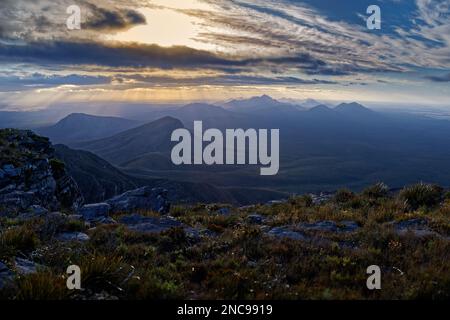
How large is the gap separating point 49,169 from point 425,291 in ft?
91.5

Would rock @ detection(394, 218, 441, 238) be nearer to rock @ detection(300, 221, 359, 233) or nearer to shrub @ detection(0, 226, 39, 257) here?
rock @ detection(300, 221, 359, 233)

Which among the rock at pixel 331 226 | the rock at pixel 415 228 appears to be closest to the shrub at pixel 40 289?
the rock at pixel 331 226

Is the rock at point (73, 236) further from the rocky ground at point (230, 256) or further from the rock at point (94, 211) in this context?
the rock at point (94, 211)

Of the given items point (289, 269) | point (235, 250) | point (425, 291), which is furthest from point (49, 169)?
point (425, 291)

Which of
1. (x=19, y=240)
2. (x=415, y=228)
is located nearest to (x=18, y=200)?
(x=19, y=240)

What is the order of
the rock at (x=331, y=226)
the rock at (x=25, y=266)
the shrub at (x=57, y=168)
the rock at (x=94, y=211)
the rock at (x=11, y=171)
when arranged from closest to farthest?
the rock at (x=25, y=266), the rock at (x=331, y=226), the rock at (x=94, y=211), the rock at (x=11, y=171), the shrub at (x=57, y=168)

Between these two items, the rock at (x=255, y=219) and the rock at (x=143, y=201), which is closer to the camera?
the rock at (x=255, y=219)

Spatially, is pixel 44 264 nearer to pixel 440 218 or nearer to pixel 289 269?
pixel 289 269

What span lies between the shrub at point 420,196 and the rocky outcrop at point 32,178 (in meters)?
18.4

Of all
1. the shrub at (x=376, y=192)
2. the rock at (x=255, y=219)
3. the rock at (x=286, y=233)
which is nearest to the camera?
the rock at (x=286, y=233)

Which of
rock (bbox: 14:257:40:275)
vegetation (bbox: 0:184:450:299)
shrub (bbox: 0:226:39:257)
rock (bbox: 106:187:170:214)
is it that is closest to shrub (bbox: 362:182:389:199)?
vegetation (bbox: 0:184:450:299)

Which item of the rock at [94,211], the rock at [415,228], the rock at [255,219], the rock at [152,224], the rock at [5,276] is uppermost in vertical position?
the rock at [5,276]

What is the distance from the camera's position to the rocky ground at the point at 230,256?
706cm

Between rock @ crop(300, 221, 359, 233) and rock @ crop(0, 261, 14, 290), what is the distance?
8.39 meters
